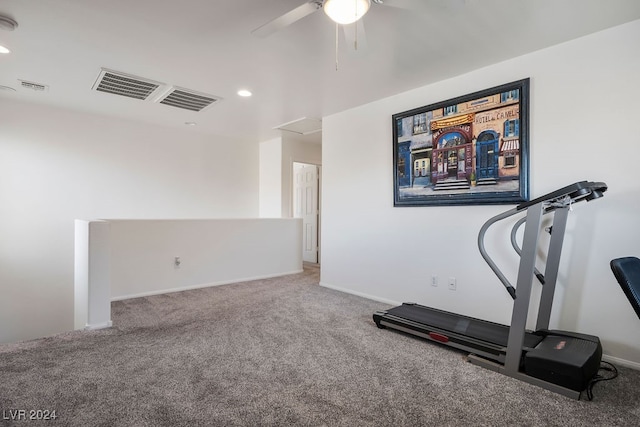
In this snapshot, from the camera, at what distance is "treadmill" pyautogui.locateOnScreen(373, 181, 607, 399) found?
73.7 inches

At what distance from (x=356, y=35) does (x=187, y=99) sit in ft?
8.48

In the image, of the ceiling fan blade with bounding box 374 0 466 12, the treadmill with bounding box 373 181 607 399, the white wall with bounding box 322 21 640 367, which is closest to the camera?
the ceiling fan blade with bounding box 374 0 466 12

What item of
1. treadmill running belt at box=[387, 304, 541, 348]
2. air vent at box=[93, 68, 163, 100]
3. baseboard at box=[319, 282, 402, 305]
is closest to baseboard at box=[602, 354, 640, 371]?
treadmill running belt at box=[387, 304, 541, 348]

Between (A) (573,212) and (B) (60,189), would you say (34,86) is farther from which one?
(A) (573,212)

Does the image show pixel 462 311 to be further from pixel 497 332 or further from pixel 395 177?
pixel 395 177

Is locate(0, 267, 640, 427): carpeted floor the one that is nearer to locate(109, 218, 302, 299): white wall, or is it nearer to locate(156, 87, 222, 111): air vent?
locate(109, 218, 302, 299): white wall

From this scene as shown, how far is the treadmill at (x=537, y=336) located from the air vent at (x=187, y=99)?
3170 mm

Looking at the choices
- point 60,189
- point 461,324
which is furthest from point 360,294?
point 60,189

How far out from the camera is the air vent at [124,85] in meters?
3.13

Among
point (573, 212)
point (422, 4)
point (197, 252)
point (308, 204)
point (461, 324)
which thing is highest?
point (422, 4)

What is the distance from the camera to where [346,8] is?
5.45ft

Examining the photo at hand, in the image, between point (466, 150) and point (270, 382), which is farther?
point (466, 150)

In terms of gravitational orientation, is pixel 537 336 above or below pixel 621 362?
above

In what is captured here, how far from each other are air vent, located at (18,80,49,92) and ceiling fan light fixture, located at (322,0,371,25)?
11.1 feet
